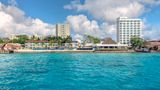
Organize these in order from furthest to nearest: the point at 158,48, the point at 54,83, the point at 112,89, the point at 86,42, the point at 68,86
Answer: the point at 86,42 < the point at 158,48 < the point at 54,83 < the point at 68,86 < the point at 112,89

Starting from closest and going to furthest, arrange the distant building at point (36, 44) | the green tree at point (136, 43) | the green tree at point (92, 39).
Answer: the green tree at point (136, 43), the distant building at point (36, 44), the green tree at point (92, 39)

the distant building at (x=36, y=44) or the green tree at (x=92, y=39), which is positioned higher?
the green tree at (x=92, y=39)

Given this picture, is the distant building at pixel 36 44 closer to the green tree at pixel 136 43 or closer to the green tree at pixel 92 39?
the green tree at pixel 92 39

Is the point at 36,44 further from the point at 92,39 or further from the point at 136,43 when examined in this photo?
the point at 136,43

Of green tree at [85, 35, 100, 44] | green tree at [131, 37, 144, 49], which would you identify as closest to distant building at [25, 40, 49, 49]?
green tree at [85, 35, 100, 44]

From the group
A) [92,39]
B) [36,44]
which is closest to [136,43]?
[92,39]

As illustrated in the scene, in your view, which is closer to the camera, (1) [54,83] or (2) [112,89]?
(2) [112,89]

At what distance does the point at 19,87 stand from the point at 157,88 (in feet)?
39.0

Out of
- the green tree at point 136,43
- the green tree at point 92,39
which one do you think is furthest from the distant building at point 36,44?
the green tree at point 136,43

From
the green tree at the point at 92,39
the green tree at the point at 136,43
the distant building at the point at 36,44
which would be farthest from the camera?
the green tree at the point at 92,39

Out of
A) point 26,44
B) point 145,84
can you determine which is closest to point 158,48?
point 26,44

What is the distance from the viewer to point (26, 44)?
522 feet

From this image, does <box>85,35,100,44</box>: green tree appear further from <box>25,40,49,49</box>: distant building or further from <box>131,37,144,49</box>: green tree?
<box>25,40,49,49</box>: distant building

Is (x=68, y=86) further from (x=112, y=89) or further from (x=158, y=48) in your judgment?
(x=158, y=48)
